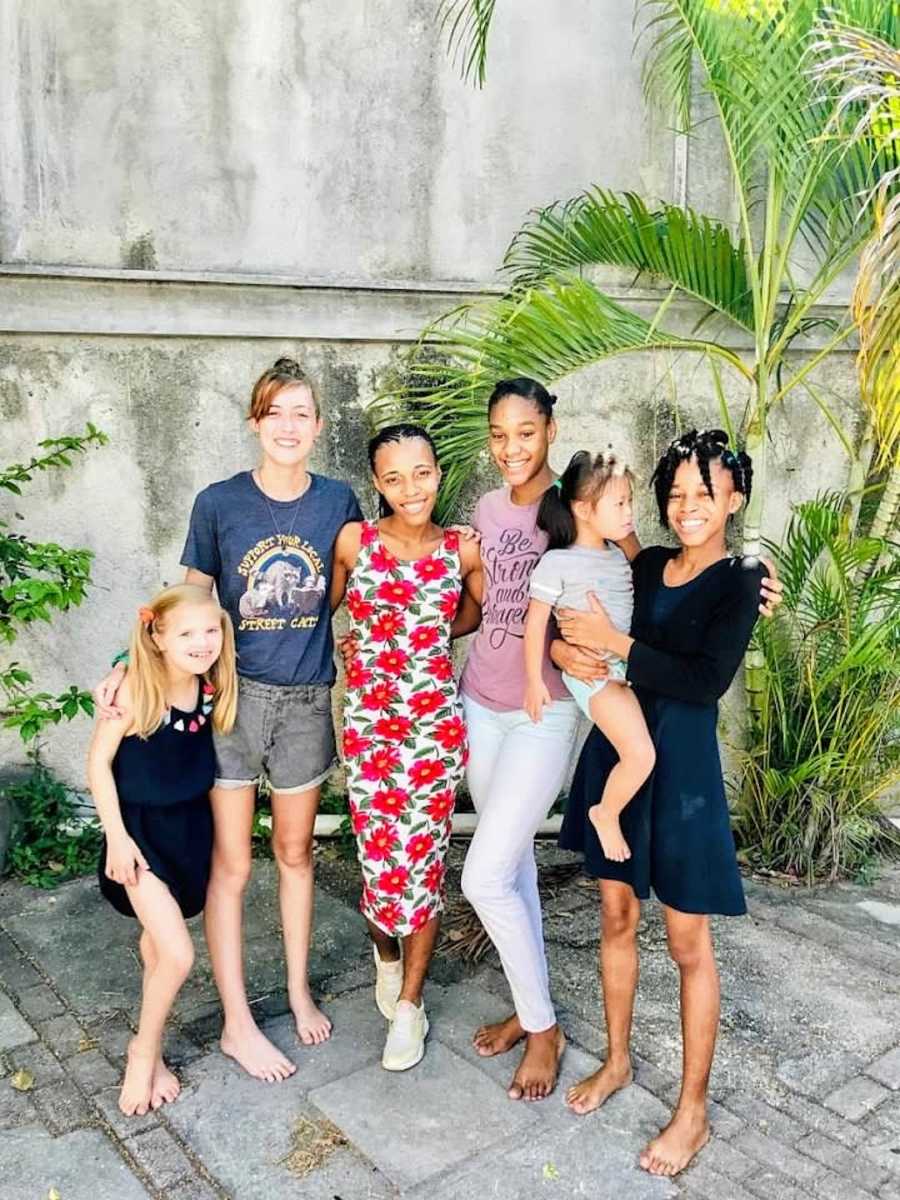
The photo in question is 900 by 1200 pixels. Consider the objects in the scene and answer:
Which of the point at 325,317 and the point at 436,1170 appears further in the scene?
the point at 325,317

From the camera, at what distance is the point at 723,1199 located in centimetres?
266

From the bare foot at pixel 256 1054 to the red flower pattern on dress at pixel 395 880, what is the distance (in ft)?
1.93

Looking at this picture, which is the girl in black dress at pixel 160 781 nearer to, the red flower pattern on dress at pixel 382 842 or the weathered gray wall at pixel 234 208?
the red flower pattern on dress at pixel 382 842

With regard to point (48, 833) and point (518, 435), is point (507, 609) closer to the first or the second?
point (518, 435)

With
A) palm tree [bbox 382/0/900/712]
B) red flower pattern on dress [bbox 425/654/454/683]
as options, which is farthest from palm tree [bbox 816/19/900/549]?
red flower pattern on dress [bbox 425/654/454/683]

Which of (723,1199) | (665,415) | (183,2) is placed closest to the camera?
(723,1199)

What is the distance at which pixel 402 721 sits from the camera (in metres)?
3.11

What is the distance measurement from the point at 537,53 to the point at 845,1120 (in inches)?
170

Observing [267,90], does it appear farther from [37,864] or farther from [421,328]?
[37,864]

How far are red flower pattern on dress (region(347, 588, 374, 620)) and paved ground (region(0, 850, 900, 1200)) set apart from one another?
1.34 metres

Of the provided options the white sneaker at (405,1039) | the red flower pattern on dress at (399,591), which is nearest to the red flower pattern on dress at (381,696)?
the red flower pattern on dress at (399,591)

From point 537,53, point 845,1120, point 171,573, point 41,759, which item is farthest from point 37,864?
point 537,53

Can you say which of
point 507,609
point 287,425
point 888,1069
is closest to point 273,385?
point 287,425

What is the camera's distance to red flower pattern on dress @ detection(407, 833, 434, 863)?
3146 mm
